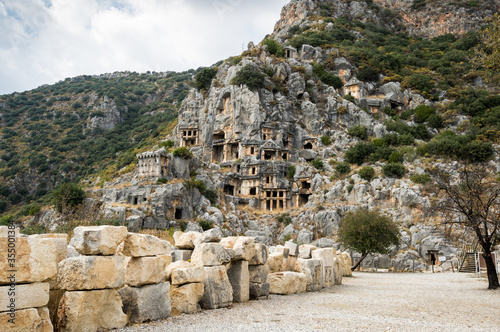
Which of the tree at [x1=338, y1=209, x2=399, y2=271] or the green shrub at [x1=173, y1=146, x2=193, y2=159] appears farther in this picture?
the green shrub at [x1=173, y1=146, x2=193, y2=159]

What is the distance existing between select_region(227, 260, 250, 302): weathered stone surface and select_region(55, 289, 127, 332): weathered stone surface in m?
4.59

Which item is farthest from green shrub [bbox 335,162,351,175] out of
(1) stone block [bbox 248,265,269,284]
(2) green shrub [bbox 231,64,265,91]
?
(1) stone block [bbox 248,265,269,284]

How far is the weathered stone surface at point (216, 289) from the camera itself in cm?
1040

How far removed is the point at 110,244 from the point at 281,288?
28.1 ft

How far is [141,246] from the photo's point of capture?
28.4ft

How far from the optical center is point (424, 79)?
7162cm

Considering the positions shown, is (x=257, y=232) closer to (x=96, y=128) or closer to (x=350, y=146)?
(x=350, y=146)

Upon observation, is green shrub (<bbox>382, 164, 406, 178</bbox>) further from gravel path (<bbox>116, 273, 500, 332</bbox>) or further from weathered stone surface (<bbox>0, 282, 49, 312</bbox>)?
weathered stone surface (<bbox>0, 282, 49, 312</bbox>)

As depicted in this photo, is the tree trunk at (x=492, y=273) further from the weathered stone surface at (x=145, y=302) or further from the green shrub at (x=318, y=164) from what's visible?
the green shrub at (x=318, y=164)

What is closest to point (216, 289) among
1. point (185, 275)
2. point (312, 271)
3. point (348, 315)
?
point (185, 275)

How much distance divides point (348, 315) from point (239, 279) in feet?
11.6

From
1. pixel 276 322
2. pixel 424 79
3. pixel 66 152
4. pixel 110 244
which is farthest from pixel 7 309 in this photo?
pixel 66 152

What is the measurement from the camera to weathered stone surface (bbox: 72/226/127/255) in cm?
740

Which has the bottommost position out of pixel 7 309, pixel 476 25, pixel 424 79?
pixel 7 309
